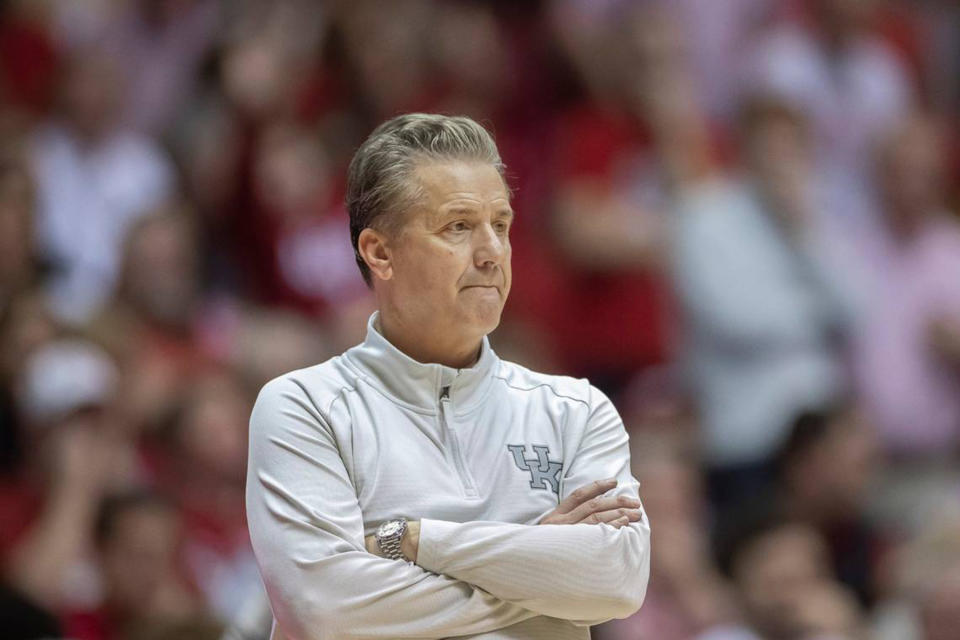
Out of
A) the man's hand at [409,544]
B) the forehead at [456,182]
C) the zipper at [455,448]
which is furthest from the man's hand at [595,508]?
the forehead at [456,182]

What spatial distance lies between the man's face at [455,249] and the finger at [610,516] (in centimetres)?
45

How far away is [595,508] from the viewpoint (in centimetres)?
341

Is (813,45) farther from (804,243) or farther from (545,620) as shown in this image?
(545,620)

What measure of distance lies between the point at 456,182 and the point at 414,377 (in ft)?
1.37

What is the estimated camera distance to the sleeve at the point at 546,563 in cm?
330

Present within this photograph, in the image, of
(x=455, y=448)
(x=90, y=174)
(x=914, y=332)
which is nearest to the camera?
(x=455, y=448)

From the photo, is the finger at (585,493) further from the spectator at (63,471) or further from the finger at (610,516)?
the spectator at (63,471)

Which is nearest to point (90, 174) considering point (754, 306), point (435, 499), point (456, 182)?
point (754, 306)

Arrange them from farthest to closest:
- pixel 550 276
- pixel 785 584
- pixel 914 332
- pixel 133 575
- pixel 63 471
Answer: pixel 914 332
pixel 550 276
pixel 785 584
pixel 63 471
pixel 133 575

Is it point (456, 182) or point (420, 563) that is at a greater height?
point (456, 182)

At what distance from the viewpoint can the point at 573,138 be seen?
28.0 ft

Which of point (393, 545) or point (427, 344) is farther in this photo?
point (427, 344)

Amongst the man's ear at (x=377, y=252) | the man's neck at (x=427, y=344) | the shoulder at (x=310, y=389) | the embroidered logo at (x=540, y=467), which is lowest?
the embroidered logo at (x=540, y=467)

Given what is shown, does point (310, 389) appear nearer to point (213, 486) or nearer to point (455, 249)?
point (455, 249)
